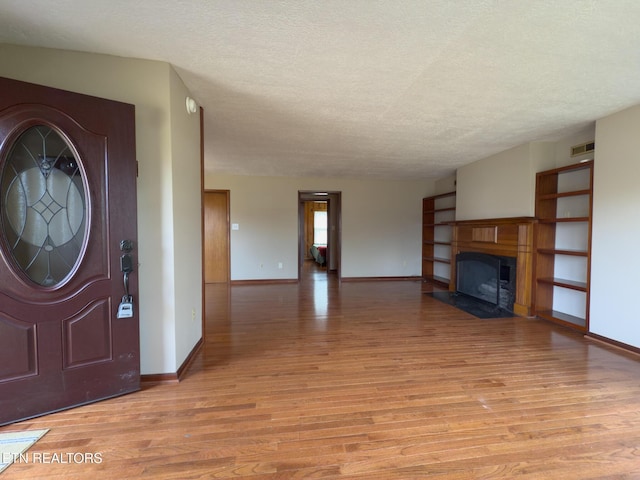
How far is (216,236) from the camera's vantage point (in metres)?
6.12

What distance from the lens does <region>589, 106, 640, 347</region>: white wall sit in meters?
2.63

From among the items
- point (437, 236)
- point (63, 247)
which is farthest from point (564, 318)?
point (63, 247)

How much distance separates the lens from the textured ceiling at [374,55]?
1487mm

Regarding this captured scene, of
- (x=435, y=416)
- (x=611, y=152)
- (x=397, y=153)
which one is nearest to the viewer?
(x=435, y=416)

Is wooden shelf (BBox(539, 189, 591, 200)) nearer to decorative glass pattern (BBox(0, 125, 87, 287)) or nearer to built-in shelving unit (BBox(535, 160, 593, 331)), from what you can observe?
built-in shelving unit (BBox(535, 160, 593, 331))

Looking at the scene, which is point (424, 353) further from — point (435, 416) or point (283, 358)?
point (283, 358)

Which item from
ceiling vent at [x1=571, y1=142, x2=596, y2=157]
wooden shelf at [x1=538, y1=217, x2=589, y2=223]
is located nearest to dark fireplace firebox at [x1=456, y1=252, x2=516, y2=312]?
wooden shelf at [x1=538, y1=217, x2=589, y2=223]

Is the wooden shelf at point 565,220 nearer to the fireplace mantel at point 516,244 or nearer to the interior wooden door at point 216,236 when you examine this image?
the fireplace mantel at point 516,244

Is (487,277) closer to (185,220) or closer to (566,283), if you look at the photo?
(566,283)

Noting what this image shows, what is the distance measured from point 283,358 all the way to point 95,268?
1.61m

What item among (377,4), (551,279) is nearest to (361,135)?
(377,4)

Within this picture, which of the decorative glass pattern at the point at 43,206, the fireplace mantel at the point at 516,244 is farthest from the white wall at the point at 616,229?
the decorative glass pattern at the point at 43,206

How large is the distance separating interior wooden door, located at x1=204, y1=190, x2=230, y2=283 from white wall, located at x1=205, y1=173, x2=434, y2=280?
0.58 ft

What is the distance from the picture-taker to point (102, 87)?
6.30 feet
